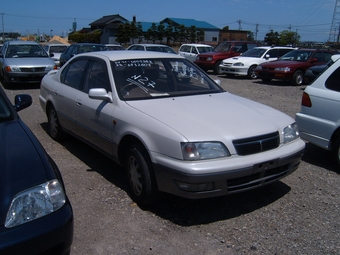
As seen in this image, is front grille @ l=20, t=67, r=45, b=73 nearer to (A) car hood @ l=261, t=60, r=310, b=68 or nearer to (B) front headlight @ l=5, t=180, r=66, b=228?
(A) car hood @ l=261, t=60, r=310, b=68

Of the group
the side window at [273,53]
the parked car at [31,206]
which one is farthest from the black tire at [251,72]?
the parked car at [31,206]

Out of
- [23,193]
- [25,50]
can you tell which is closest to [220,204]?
[23,193]

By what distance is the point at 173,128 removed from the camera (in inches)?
143

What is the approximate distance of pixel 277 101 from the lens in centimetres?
1120

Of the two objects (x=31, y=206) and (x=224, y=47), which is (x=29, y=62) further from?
(x=224, y=47)

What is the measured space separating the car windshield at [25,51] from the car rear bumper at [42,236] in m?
11.8

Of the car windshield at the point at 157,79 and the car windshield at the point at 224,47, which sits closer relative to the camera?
the car windshield at the point at 157,79

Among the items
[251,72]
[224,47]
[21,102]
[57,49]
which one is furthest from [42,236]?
[57,49]

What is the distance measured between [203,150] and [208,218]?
80cm

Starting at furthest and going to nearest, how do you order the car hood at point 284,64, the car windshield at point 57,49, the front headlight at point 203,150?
the car windshield at point 57,49 < the car hood at point 284,64 < the front headlight at point 203,150

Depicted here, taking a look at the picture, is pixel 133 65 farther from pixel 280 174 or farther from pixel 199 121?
pixel 280 174

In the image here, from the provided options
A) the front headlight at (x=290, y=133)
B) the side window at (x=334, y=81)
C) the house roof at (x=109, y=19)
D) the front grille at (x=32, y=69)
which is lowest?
the front grille at (x=32, y=69)

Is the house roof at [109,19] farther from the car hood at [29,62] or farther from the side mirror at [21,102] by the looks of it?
the side mirror at [21,102]

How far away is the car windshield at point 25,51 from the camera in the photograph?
13.1 metres
